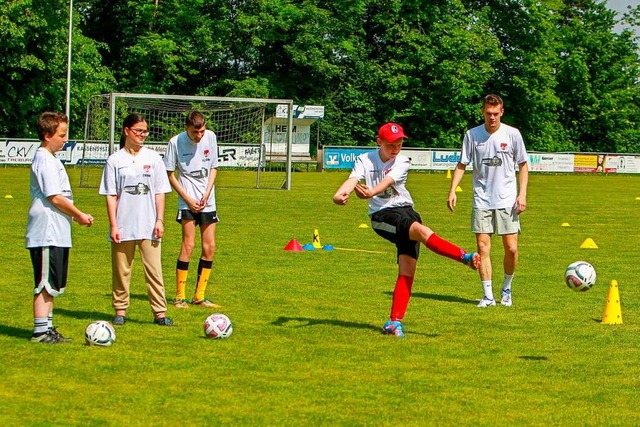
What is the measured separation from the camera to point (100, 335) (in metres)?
8.82

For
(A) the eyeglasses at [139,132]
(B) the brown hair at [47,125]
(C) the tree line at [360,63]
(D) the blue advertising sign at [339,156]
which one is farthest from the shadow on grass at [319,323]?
(C) the tree line at [360,63]

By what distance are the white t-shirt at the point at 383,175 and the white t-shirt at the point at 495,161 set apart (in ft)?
7.74

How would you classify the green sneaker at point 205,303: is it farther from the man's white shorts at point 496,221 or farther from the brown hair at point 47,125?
the brown hair at point 47,125

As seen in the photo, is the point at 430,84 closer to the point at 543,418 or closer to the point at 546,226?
the point at 546,226

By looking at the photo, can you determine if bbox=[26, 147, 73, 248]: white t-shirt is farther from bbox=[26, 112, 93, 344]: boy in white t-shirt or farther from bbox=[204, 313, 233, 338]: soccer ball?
bbox=[204, 313, 233, 338]: soccer ball

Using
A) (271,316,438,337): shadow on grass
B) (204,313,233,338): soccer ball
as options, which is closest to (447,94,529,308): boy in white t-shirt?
(271,316,438,337): shadow on grass

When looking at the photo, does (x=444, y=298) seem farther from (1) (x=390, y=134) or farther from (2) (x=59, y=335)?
(2) (x=59, y=335)

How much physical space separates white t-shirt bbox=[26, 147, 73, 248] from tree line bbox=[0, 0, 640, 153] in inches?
1855

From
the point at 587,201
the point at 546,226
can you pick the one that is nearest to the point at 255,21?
the point at 587,201

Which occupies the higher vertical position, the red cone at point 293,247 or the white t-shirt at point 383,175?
the white t-shirt at point 383,175

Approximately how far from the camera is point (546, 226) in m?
22.7

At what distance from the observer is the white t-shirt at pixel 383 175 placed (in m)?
9.50

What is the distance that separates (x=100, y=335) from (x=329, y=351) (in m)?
1.80

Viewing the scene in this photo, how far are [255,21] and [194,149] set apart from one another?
171ft
